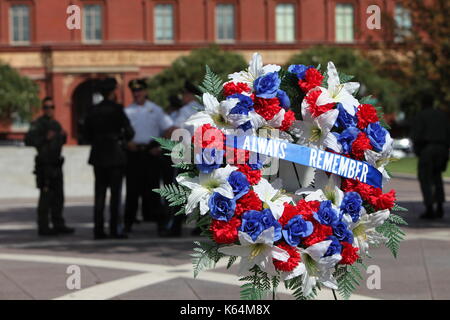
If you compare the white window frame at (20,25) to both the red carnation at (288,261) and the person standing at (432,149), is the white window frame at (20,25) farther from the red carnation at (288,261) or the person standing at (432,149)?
the red carnation at (288,261)

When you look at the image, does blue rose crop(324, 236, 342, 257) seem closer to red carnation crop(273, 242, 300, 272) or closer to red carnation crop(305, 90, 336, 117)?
red carnation crop(273, 242, 300, 272)

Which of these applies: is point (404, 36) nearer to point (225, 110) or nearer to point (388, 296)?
point (388, 296)

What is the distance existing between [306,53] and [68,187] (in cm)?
3078

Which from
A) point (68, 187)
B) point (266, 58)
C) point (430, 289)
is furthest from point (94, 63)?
point (430, 289)

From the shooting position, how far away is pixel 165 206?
13.9m

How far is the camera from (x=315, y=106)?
17.6 ft

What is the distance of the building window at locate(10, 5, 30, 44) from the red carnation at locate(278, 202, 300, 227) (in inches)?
2232

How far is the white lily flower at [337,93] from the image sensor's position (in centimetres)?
538

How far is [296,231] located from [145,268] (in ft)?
17.6

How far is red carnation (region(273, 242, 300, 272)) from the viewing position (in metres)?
5.08

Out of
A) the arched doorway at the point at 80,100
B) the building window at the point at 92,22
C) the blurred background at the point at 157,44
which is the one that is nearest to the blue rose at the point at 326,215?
the blurred background at the point at 157,44

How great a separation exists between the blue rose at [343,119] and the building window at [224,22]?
56.2m

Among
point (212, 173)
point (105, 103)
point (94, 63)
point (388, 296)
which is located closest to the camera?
point (212, 173)

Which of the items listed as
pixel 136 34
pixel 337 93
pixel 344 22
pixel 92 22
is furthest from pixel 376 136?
pixel 344 22
